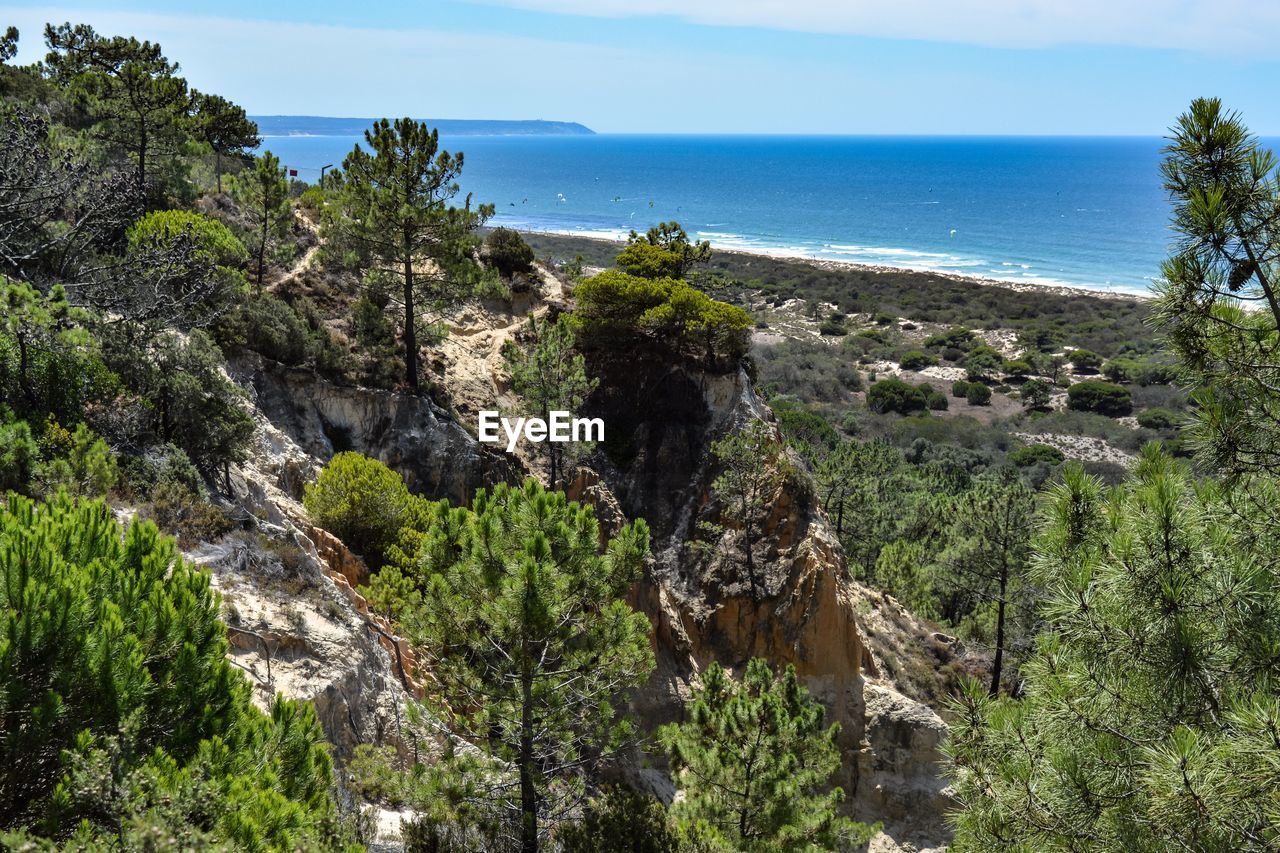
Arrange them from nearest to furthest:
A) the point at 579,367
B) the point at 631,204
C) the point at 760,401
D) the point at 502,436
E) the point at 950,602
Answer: the point at 579,367, the point at 502,436, the point at 760,401, the point at 950,602, the point at 631,204

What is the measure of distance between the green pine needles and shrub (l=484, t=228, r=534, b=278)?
81.5 ft

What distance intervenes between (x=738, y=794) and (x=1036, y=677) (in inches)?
242

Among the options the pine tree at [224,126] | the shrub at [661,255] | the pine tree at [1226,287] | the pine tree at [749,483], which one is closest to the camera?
the pine tree at [1226,287]

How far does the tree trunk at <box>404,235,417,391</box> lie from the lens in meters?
23.1

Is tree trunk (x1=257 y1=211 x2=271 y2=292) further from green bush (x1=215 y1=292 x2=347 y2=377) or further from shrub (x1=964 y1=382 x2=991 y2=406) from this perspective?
shrub (x1=964 y1=382 x2=991 y2=406)

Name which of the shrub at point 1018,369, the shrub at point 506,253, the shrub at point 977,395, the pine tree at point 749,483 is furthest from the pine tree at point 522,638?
the shrub at point 1018,369

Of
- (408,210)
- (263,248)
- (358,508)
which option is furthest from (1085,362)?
(358,508)

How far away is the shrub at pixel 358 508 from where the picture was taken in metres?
18.0

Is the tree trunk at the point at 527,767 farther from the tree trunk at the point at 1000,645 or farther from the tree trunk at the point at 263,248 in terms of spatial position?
the tree trunk at the point at 263,248

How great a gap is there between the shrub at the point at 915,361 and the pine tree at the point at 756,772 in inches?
2721

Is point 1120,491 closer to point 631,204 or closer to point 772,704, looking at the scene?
point 772,704

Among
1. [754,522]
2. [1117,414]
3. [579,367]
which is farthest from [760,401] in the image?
[1117,414]

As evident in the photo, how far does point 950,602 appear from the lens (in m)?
30.2

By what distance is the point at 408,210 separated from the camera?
72.9ft
